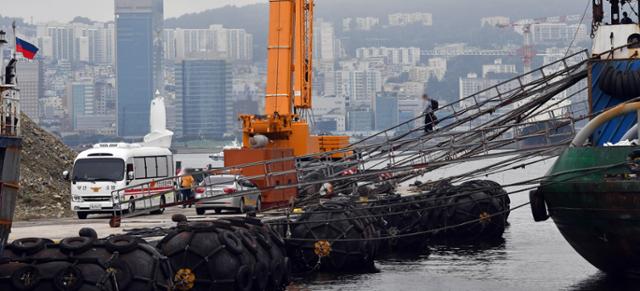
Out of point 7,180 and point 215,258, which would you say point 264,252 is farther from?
point 7,180

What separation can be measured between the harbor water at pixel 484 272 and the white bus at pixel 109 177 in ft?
33.8

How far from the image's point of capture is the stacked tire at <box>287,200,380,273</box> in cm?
3522

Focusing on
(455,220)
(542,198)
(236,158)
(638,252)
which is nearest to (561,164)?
(542,198)

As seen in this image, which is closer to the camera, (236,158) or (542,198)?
(542,198)

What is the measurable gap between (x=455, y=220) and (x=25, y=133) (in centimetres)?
2490

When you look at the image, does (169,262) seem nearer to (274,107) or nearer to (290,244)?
(290,244)

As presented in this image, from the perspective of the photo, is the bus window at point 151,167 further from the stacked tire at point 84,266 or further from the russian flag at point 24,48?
the stacked tire at point 84,266

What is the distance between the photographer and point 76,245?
25188mm

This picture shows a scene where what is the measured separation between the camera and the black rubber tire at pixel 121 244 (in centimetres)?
2541

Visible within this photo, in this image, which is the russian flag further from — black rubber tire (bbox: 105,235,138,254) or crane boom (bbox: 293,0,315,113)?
crane boom (bbox: 293,0,315,113)

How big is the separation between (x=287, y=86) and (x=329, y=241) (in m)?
23.6

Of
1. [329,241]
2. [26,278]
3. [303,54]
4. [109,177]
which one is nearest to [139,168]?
[109,177]

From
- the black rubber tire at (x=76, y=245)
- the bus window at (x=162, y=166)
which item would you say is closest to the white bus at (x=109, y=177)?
the bus window at (x=162, y=166)

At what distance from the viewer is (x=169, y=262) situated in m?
27.1
